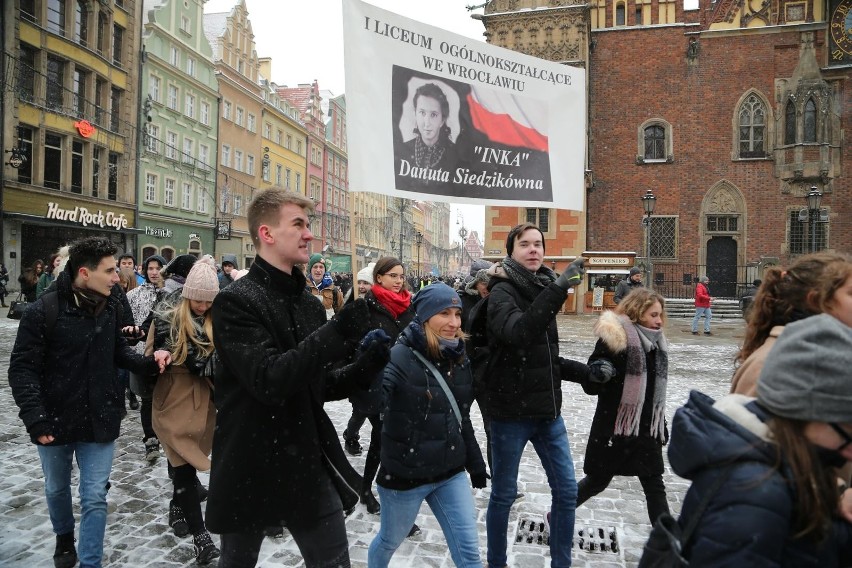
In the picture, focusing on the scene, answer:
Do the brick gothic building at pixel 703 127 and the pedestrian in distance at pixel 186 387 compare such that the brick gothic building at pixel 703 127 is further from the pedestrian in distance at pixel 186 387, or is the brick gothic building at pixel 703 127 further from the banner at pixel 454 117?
the pedestrian in distance at pixel 186 387

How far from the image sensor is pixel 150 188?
31.4m

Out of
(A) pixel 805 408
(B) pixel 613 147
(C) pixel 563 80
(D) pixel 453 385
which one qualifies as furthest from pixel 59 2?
(A) pixel 805 408

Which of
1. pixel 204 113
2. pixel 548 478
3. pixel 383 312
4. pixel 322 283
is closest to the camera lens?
pixel 548 478

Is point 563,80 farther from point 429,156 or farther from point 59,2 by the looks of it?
point 59,2

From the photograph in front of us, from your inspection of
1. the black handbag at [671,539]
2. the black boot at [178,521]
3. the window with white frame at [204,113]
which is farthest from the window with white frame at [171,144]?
the black handbag at [671,539]

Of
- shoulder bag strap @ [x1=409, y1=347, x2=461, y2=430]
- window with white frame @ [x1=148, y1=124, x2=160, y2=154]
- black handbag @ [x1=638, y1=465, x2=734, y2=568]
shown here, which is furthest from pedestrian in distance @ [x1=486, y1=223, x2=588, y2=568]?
window with white frame @ [x1=148, y1=124, x2=160, y2=154]

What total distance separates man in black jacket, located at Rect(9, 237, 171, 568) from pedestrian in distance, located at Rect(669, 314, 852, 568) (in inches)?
126

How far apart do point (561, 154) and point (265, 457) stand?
3.65 m

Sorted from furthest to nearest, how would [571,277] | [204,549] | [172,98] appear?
[172,98] → [204,549] → [571,277]

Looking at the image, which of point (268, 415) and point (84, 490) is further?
point (84, 490)

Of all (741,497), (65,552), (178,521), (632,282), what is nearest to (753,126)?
(632,282)

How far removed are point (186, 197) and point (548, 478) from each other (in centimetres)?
3497

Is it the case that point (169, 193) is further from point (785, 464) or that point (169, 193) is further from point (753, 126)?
point (785, 464)

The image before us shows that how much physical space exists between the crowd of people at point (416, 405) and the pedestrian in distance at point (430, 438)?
11 millimetres
